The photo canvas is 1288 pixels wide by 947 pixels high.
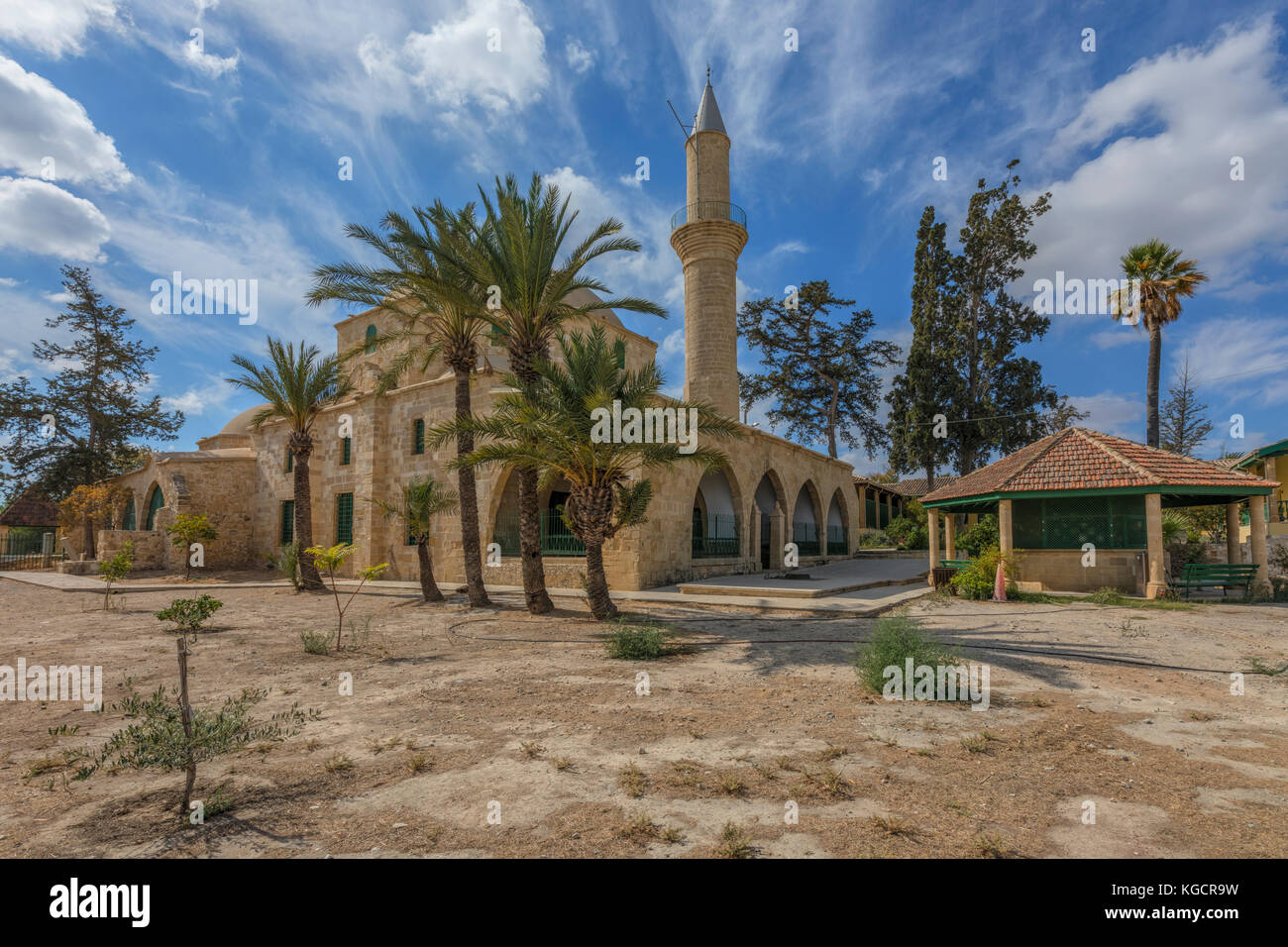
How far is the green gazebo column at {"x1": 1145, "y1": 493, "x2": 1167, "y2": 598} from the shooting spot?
43.9 feet

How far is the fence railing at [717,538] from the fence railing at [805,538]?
5.65 metres

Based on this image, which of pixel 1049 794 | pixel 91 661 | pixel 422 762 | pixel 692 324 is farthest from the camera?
pixel 692 324

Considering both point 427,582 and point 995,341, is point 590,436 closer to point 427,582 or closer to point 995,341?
point 427,582

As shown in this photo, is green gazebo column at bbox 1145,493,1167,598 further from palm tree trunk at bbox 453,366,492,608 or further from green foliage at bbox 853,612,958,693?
palm tree trunk at bbox 453,366,492,608

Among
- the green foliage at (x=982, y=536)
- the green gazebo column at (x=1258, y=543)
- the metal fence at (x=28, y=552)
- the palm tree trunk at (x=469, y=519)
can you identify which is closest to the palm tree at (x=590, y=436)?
the palm tree trunk at (x=469, y=519)

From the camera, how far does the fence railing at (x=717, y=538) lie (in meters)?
Answer: 18.9

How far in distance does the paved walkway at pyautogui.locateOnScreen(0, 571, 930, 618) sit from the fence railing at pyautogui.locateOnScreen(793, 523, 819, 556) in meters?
7.57

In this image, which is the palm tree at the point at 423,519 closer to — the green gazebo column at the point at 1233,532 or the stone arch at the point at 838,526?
the stone arch at the point at 838,526

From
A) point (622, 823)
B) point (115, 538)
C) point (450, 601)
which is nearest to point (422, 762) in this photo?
point (622, 823)

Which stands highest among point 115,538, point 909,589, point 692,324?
point 692,324
